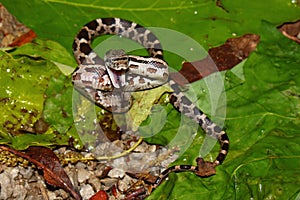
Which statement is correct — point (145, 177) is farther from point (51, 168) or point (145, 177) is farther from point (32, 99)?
point (32, 99)

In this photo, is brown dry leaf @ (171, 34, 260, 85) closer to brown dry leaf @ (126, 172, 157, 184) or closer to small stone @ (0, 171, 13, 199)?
brown dry leaf @ (126, 172, 157, 184)

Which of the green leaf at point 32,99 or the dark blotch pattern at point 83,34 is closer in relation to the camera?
the green leaf at point 32,99

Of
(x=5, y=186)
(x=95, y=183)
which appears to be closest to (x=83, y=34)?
(x=95, y=183)

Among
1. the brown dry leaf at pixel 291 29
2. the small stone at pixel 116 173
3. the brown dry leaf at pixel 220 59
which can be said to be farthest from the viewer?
the brown dry leaf at pixel 291 29

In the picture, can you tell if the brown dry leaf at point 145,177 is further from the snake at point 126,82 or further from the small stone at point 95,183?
the snake at point 126,82

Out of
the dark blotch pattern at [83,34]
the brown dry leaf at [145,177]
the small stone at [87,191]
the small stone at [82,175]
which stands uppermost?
the dark blotch pattern at [83,34]

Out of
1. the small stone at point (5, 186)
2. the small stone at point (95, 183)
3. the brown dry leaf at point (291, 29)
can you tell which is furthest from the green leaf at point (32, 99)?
the brown dry leaf at point (291, 29)

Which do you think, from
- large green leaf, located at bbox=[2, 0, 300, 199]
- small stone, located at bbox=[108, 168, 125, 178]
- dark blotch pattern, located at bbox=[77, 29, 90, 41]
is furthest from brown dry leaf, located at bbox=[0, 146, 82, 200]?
dark blotch pattern, located at bbox=[77, 29, 90, 41]
